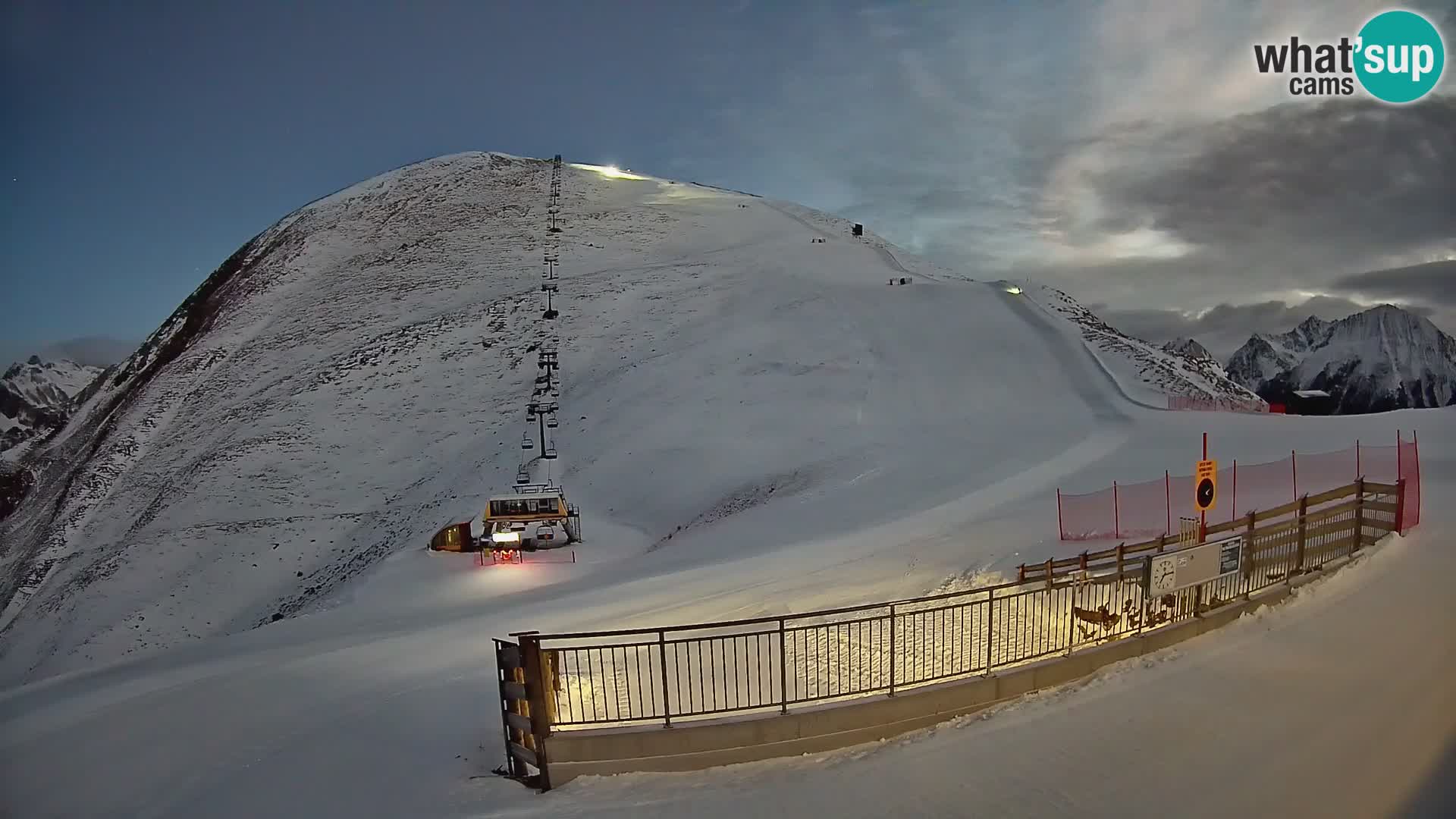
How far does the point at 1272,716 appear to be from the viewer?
7.83 metres

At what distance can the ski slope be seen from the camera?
837 centimetres

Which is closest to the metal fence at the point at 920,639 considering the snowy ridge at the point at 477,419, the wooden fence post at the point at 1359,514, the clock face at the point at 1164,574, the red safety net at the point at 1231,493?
the wooden fence post at the point at 1359,514

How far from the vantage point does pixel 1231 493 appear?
19.3 meters

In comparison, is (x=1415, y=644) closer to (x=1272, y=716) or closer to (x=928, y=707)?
(x=1272, y=716)

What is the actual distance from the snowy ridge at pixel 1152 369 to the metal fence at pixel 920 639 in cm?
2257

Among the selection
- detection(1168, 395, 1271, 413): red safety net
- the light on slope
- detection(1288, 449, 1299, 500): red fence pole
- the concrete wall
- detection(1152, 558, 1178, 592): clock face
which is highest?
the light on slope

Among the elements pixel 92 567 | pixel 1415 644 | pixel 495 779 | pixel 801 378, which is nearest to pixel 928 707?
pixel 495 779

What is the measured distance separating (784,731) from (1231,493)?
16293 millimetres

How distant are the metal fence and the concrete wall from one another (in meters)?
0.18

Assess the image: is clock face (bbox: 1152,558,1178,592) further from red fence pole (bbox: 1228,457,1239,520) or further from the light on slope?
the light on slope

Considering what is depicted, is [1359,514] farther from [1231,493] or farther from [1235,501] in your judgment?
[1231,493]

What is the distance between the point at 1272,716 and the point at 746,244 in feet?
192

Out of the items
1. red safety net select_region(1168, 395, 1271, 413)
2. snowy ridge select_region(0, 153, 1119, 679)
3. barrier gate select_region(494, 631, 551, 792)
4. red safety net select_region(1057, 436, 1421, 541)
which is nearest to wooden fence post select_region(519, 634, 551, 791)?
barrier gate select_region(494, 631, 551, 792)

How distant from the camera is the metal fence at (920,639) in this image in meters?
9.15
